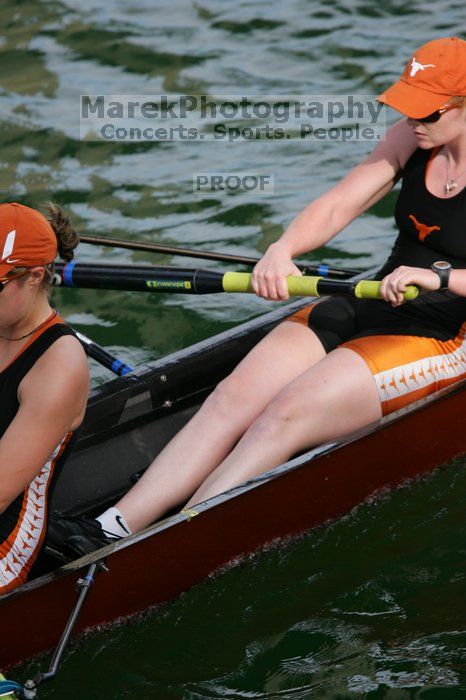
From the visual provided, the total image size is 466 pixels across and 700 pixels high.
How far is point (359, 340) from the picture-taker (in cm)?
475

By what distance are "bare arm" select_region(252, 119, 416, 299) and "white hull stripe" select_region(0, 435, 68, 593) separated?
1462 mm

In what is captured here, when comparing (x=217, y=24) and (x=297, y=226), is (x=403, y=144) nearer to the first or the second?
(x=297, y=226)

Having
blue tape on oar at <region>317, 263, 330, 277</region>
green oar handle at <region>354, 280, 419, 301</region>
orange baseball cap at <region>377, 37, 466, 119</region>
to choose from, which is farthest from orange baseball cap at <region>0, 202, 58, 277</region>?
blue tape on oar at <region>317, 263, 330, 277</region>

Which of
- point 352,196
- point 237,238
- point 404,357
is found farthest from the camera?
point 237,238

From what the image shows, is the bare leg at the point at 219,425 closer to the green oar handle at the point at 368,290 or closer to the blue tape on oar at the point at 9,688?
the green oar handle at the point at 368,290

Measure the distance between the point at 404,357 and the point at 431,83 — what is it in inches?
40.7

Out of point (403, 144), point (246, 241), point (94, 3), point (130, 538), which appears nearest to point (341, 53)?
point (94, 3)

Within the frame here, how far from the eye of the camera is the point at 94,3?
11.3m

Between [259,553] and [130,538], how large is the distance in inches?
28.9

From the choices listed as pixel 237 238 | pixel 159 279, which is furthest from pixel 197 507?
pixel 237 238

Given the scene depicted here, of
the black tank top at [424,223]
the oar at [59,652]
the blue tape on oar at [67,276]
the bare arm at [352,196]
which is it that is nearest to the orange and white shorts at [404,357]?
the black tank top at [424,223]

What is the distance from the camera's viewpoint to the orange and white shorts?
4617 mm

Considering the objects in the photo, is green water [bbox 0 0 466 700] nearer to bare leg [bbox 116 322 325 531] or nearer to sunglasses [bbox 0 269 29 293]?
bare leg [bbox 116 322 325 531]

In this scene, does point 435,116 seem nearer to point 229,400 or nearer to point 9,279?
point 229,400
